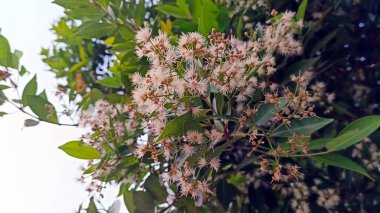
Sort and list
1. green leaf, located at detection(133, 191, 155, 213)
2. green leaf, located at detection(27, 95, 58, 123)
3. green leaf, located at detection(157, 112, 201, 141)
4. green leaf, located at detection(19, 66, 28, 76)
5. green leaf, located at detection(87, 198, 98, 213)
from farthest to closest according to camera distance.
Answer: green leaf, located at detection(19, 66, 28, 76) → green leaf, located at detection(27, 95, 58, 123) → green leaf, located at detection(87, 198, 98, 213) → green leaf, located at detection(133, 191, 155, 213) → green leaf, located at detection(157, 112, 201, 141)

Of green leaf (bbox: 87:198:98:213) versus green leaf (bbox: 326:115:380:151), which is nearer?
Result: green leaf (bbox: 326:115:380:151)

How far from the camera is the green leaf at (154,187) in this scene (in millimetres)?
1098

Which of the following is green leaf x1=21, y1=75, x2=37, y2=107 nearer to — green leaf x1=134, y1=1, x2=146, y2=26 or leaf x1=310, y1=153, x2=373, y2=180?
green leaf x1=134, y1=1, x2=146, y2=26

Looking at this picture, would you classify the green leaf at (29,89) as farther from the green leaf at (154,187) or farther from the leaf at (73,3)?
the green leaf at (154,187)

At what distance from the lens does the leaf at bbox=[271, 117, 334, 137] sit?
85 cm

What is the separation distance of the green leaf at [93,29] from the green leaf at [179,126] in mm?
582

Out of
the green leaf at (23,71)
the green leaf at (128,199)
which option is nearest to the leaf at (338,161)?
the green leaf at (128,199)

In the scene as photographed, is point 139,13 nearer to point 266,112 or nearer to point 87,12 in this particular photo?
point 87,12

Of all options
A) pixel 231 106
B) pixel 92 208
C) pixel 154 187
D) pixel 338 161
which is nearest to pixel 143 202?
pixel 154 187

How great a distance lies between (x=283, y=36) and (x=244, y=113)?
0.24 meters

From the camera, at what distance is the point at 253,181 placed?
1.39 meters

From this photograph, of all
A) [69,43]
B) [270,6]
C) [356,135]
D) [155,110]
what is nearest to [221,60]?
[155,110]

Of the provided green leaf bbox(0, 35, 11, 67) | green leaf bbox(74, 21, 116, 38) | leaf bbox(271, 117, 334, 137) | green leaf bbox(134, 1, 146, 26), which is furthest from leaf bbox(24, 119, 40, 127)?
leaf bbox(271, 117, 334, 137)

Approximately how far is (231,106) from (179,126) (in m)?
Result: 0.16
